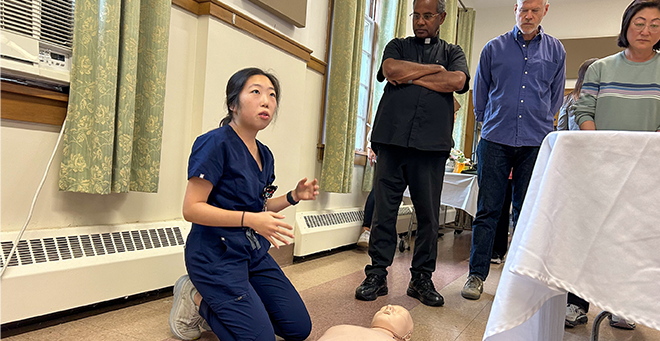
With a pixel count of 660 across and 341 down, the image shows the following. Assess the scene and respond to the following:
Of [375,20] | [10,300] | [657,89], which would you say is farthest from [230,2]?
[375,20]

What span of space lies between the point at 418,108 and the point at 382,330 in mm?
1091

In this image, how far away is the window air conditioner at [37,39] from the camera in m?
1.34

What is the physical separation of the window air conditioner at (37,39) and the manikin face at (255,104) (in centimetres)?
63

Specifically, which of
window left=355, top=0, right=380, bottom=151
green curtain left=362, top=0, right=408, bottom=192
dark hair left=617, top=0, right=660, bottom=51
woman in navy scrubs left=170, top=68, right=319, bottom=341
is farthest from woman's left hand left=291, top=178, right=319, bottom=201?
window left=355, top=0, right=380, bottom=151

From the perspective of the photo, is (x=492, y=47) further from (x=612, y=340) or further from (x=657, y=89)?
(x=612, y=340)

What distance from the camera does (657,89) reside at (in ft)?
5.32

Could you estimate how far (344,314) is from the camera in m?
1.75

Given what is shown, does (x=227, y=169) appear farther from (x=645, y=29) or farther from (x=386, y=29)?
(x=386, y=29)

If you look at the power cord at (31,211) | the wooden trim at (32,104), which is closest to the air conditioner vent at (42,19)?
the wooden trim at (32,104)

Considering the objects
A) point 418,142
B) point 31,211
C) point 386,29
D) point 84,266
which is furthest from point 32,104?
point 386,29

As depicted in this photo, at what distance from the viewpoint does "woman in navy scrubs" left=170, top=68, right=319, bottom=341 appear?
4.08ft

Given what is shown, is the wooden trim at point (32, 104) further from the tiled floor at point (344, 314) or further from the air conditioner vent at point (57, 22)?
the tiled floor at point (344, 314)

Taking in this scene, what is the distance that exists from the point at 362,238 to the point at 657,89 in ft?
7.24

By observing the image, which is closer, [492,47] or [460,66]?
[460,66]
